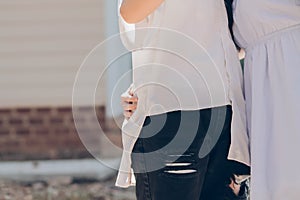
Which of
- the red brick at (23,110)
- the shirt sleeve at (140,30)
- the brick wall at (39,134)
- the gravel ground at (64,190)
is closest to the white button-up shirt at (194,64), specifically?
the shirt sleeve at (140,30)

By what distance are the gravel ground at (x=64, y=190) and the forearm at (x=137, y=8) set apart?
3.37m

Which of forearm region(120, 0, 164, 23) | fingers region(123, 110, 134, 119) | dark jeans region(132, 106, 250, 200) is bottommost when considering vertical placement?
dark jeans region(132, 106, 250, 200)

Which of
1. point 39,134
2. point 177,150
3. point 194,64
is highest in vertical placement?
point 194,64

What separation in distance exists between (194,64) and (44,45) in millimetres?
4324

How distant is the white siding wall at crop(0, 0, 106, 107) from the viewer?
6.41 m

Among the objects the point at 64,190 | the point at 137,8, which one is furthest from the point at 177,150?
the point at 64,190

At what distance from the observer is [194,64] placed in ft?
7.63

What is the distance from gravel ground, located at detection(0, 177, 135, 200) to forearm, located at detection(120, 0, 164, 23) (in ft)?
11.1

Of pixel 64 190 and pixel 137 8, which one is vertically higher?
pixel 137 8

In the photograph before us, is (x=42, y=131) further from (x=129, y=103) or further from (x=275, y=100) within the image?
(x=275, y=100)

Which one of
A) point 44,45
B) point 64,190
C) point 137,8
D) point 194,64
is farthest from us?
point 44,45

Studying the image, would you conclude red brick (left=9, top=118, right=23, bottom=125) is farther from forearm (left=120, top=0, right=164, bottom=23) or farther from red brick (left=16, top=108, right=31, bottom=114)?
forearm (left=120, top=0, right=164, bottom=23)

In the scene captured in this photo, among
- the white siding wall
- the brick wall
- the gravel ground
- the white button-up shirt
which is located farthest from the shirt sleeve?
the brick wall

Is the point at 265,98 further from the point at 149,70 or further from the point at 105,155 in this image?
the point at 105,155
